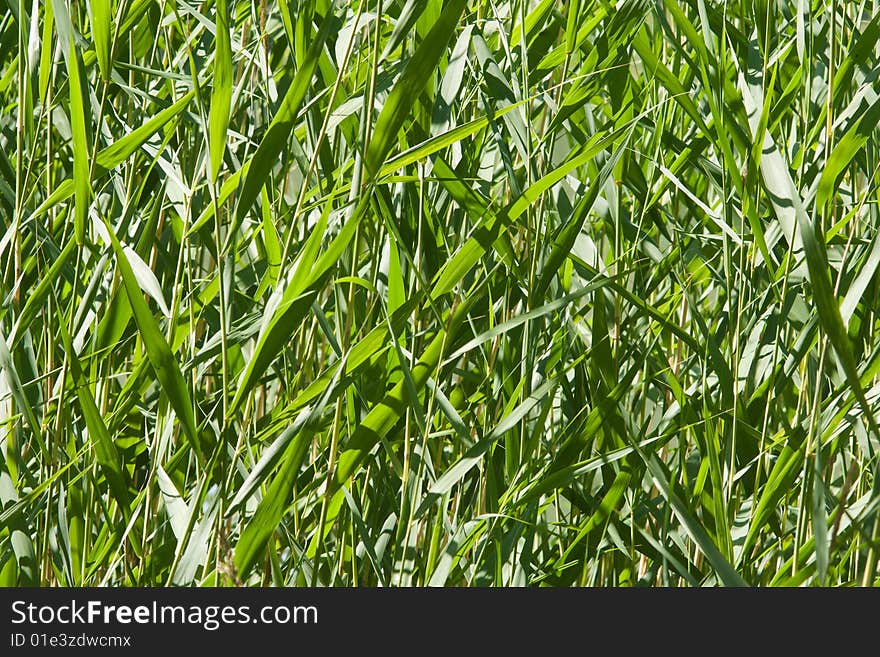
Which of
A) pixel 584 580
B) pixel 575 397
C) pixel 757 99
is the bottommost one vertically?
pixel 584 580

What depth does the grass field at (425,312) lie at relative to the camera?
466 mm

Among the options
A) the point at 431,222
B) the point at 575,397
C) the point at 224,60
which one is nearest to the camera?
the point at 224,60

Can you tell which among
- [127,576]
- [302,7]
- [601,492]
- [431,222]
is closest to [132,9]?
[302,7]

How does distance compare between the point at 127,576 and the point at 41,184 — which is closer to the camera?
the point at 127,576

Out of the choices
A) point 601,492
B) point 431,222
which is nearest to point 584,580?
point 601,492

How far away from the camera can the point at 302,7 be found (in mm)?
533

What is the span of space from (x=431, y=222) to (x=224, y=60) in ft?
0.58

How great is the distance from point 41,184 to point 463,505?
469 millimetres

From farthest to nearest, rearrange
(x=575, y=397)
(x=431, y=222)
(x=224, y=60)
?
(x=575, y=397) → (x=431, y=222) → (x=224, y=60)

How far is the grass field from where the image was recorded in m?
0.47

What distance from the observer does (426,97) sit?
57cm

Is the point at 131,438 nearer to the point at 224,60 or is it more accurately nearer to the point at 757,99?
the point at 224,60

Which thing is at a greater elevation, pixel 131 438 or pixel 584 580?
pixel 131 438

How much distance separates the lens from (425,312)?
685 mm
